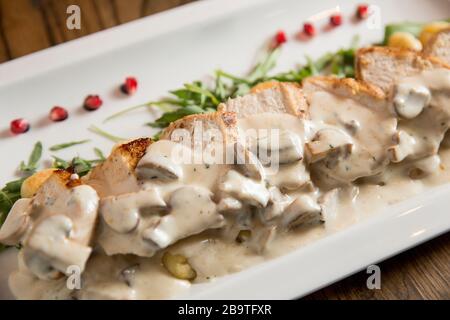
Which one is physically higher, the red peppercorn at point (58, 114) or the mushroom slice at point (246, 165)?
the mushroom slice at point (246, 165)

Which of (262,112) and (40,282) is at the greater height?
(262,112)

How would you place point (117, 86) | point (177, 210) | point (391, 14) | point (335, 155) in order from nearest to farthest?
1. point (177, 210)
2. point (335, 155)
3. point (117, 86)
4. point (391, 14)

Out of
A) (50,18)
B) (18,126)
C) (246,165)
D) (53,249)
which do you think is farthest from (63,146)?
(50,18)

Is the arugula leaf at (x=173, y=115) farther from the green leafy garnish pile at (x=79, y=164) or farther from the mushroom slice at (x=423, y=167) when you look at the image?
the mushroom slice at (x=423, y=167)

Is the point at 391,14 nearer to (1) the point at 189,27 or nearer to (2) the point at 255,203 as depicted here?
(1) the point at 189,27

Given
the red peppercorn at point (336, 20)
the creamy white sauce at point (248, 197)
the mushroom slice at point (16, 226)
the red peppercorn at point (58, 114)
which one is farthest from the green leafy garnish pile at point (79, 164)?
the red peppercorn at point (336, 20)

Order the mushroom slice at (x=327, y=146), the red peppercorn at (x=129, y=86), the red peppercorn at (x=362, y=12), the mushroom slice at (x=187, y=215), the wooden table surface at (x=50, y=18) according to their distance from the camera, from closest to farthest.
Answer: the mushroom slice at (x=187, y=215), the mushroom slice at (x=327, y=146), the red peppercorn at (x=129, y=86), the red peppercorn at (x=362, y=12), the wooden table surface at (x=50, y=18)

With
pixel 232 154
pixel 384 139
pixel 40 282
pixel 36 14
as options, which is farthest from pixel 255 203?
pixel 36 14
